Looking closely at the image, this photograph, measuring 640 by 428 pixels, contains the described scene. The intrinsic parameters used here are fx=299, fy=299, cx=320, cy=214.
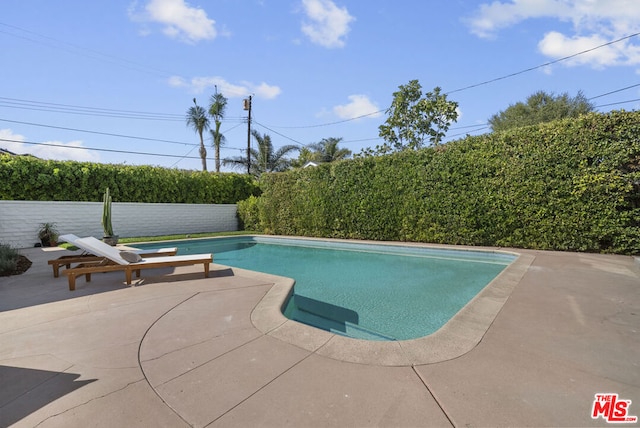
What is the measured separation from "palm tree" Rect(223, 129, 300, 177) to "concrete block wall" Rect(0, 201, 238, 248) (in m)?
10.8

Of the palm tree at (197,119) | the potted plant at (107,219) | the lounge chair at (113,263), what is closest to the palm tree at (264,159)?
the palm tree at (197,119)

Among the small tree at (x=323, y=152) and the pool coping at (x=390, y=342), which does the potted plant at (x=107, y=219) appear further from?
the small tree at (x=323, y=152)

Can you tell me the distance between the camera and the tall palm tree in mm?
29750

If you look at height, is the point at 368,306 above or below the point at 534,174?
below

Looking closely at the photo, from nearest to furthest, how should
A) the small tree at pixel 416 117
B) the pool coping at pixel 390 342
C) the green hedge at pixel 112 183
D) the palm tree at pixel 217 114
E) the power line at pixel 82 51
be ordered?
the pool coping at pixel 390 342
the green hedge at pixel 112 183
the power line at pixel 82 51
the small tree at pixel 416 117
the palm tree at pixel 217 114

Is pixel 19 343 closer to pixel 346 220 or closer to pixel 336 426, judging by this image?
pixel 336 426

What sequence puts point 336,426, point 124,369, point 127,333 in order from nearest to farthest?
point 336,426
point 124,369
point 127,333

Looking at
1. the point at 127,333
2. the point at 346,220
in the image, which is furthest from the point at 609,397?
the point at 346,220

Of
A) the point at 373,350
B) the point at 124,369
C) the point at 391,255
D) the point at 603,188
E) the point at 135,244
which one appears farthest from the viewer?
the point at 135,244

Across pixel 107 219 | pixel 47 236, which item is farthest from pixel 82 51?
pixel 107 219

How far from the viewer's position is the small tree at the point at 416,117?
968 inches

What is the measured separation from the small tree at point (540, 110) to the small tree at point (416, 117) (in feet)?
15.3

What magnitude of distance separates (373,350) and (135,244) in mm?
11621

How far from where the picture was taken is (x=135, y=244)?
38.0 ft
